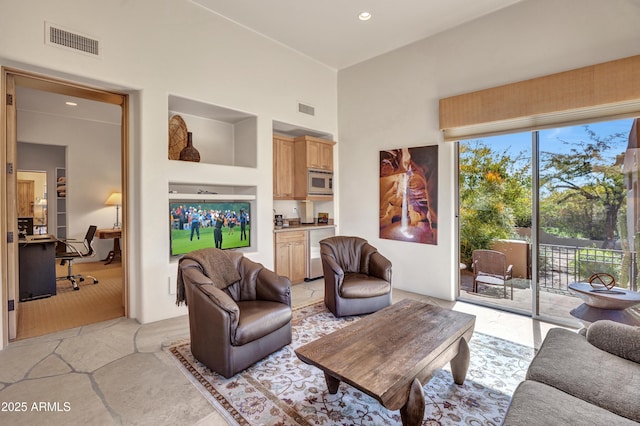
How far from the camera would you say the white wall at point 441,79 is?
3.30 metres

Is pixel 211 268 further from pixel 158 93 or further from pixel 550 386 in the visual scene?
pixel 550 386

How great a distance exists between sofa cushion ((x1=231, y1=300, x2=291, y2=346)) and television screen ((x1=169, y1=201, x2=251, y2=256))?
1.56 metres

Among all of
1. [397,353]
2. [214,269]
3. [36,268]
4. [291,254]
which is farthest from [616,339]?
[36,268]

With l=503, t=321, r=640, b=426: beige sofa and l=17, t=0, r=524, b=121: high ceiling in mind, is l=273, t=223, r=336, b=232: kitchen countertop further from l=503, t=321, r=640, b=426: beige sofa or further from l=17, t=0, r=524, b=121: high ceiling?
l=503, t=321, r=640, b=426: beige sofa

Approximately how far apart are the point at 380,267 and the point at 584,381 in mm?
2353

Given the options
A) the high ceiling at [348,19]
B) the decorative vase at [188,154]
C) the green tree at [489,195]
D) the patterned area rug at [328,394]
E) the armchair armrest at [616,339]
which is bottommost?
the patterned area rug at [328,394]

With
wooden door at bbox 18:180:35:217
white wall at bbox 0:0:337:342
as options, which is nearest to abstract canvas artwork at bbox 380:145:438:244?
white wall at bbox 0:0:337:342

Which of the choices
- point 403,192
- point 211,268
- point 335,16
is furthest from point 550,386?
point 335,16

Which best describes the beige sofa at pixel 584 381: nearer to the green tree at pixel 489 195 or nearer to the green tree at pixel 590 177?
the green tree at pixel 590 177

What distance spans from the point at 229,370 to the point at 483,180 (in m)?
3.80

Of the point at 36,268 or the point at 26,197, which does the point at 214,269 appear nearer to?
the point at 36,268

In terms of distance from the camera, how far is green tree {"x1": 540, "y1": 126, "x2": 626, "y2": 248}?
128 inches

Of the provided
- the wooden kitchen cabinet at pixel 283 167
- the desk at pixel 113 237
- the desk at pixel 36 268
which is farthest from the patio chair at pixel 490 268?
the desk at pixel 113 237

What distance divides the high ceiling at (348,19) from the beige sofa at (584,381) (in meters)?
3.78
